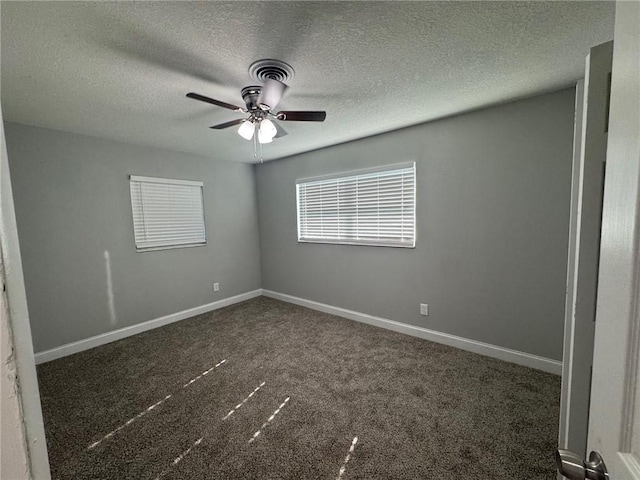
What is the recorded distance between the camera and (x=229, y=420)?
6.03 ft

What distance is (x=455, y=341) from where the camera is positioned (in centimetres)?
272

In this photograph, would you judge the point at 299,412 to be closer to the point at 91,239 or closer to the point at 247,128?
the point at 247,128

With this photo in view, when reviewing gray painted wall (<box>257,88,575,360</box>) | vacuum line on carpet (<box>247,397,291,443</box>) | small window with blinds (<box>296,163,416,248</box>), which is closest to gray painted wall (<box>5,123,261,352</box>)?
small window with blinds (<box>296,163,416,248</box>)

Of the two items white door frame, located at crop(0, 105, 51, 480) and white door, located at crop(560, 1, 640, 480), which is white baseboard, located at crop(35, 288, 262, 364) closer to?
white door frame, located at crop(0, 105, 51, 480)

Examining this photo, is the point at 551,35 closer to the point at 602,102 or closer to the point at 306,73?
the point at 602,102

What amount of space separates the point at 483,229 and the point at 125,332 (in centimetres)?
404

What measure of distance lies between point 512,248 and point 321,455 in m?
2.21

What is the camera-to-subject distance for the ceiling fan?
5.20ft

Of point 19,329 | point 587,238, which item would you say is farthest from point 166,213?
point 587,238

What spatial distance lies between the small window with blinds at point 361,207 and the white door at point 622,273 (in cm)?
244

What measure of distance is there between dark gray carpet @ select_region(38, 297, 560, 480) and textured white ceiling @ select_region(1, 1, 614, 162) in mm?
2274

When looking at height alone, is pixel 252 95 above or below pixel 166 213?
above

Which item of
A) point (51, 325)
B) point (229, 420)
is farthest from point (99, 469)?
point (51, 325)

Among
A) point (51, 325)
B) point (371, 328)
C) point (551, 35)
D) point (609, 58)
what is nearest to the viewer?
point (609, 58)
